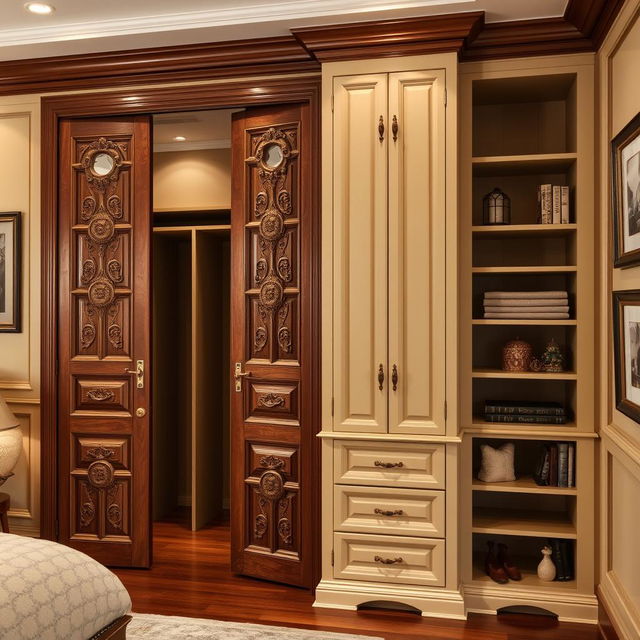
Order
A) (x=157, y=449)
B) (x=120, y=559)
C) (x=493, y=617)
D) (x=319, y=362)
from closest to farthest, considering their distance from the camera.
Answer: (x=493, y=617), (x=319, y=362), (x=120, y=559), (x=157, y=449)

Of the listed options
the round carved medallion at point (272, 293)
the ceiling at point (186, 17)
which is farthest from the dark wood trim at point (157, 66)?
the round carved medallion at point (272, 293)

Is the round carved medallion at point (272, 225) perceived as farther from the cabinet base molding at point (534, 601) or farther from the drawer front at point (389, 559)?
the cabinet base molding at point (534, 601)

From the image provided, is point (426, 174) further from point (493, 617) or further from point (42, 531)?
point (42, 531)

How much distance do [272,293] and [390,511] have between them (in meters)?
1.20

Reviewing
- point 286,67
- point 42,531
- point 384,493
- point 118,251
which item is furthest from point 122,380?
point 286,67

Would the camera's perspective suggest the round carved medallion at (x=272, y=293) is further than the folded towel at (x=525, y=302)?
Yes

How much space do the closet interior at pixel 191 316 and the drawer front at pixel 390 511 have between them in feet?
4.83

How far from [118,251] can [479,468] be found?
7.31 ft

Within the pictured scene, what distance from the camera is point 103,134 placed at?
375 cm

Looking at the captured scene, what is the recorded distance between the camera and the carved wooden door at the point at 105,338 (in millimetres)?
3719

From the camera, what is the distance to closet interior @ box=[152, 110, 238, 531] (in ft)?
15.0

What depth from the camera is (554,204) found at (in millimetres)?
3311

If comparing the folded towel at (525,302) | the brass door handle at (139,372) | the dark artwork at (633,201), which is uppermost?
the dark artwork at (633,201)

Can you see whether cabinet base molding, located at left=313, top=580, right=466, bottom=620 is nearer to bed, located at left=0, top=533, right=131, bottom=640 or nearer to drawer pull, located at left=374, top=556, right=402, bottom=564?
drawer pull, located at left=374, top=556, right=402, bottom=564
